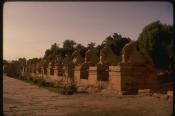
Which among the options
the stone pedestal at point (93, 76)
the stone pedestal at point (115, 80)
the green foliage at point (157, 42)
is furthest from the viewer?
the green foliage at point (157, 42)

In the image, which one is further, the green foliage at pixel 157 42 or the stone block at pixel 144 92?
the green foliage at pixel 157 42

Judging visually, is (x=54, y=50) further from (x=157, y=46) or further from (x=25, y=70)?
(x=157, y=46)

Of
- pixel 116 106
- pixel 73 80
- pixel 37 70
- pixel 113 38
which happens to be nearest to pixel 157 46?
pixel 113 38

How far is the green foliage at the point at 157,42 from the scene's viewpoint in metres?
30.2

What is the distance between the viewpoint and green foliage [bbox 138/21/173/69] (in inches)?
1191

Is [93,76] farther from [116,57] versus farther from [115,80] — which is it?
[115,80]

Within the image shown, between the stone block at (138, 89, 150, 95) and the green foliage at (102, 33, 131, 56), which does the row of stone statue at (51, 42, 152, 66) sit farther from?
the green foliage at (102, 33, 131, 56)

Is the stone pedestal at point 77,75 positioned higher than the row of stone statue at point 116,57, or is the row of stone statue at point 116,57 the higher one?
the row of stone statue at point 116,57

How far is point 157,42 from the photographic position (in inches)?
1289

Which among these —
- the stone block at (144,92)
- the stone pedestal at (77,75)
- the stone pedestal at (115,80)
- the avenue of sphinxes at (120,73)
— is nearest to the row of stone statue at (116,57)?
the avenue of sphinxes at (120,73)

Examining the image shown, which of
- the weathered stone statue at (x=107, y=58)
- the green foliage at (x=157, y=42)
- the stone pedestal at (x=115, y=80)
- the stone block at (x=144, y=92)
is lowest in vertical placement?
the stone block at (x=144, y=92)

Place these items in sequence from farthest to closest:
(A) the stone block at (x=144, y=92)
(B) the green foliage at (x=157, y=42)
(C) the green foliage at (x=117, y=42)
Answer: (C) the green foliage at (x=117, y=42) < (B) the green foliage at (x=157, y=42) < (A) the stone block at (x=144, y=92)

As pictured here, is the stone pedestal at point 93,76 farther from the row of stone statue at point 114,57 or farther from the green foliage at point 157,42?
the green foliage at point 157,42

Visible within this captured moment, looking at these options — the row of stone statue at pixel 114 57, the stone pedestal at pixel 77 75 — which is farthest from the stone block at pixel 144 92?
the stone pedestal at pixel 77 75
